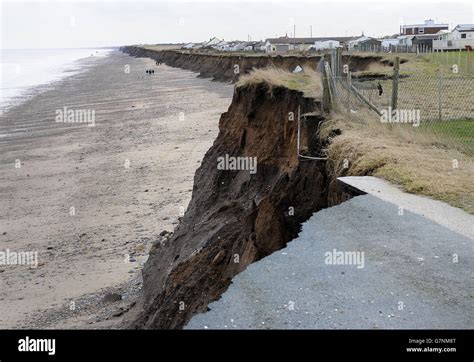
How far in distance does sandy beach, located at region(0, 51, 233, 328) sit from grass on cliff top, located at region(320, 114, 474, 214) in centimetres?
526

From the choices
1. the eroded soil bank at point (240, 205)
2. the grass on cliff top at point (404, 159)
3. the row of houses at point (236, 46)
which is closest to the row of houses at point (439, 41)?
the row of houses at point (236, 46)

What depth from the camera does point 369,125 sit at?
12.1m

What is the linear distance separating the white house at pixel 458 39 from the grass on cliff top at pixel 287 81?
51070 millimetres

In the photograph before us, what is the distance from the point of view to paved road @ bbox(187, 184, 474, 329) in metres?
5.06

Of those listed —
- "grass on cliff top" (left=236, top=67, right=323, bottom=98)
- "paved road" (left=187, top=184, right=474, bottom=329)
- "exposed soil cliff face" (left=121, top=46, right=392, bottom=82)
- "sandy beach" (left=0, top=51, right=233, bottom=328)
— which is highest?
"exposed soil cliff face" (left=121, top=46, right=392, bottom=82)

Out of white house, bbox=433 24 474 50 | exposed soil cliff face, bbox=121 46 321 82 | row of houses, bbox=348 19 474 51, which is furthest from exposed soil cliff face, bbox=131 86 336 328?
white house, bbox=433 24 474 50

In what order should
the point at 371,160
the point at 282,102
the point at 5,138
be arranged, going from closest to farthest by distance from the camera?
the point at 371,160, the point at 282,102, the point at 5,138

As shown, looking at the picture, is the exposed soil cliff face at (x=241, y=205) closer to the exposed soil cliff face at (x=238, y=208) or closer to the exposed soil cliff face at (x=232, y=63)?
the exposed soil cliff face at (x=238, y=208)

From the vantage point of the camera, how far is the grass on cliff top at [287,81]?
1521 cm

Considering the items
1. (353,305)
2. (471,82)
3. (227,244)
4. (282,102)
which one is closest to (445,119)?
(282,102)

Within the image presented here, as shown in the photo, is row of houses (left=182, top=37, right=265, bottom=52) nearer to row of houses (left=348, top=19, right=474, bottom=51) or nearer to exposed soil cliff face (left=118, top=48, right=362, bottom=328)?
row of houses (left=348, top=19, right=474, bottom=51)

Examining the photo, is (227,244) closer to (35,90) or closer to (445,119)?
(445,119)

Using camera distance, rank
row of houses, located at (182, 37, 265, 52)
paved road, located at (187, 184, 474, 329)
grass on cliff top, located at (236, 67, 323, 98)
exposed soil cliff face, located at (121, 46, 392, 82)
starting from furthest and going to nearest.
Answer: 1. row of houses, located at (182, 37, 265, 52)
2. exposed soil cliff face, located at (121, 46, 392, 82)
3. grass on cliff top, located at (236, 67, 323, 98)
4. paved road, located at (187, 184, 474, 329)

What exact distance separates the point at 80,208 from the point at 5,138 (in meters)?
17.0
